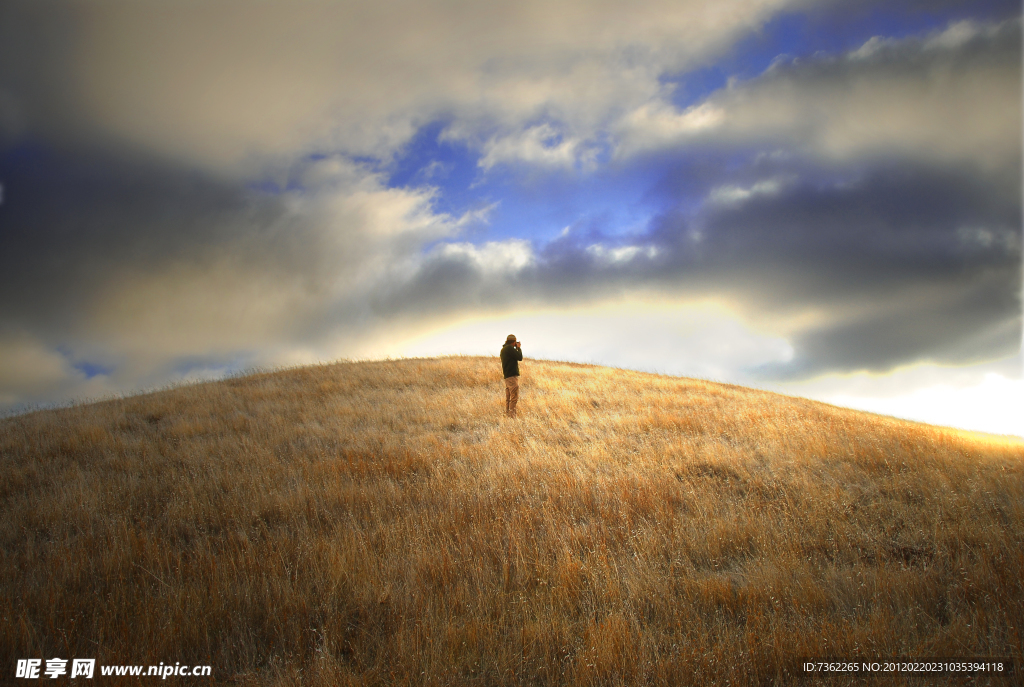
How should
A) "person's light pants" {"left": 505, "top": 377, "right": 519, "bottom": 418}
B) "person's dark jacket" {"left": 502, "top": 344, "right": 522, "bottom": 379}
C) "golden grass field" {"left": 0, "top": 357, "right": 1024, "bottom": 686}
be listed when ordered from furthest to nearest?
"person's dark jacket" {"left": 502, "top": 344, "right": 522, "bottom": 379}
"person's light pants" {"left": 505, "top": 377, "right": 519, "bottom": 418}
"golden grass field" {"left": 0, "top": 357, "right": 1024, "bottom": 686}

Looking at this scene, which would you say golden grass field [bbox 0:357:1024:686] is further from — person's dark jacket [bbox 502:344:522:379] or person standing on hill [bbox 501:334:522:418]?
person's dark jacket [bbox 502:344:522:379]

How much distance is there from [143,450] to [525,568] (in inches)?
358

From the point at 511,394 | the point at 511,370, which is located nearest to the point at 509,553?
the point at 511,394

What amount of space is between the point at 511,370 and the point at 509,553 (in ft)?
27.6

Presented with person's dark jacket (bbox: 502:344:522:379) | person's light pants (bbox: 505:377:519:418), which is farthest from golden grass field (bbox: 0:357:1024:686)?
person's dark jacket (bbox: 502:344:522:379)

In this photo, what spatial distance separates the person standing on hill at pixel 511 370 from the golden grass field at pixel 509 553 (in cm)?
216

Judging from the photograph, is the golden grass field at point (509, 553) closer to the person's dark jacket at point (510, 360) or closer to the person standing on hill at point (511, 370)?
the person standing on hill at point (511, 370)

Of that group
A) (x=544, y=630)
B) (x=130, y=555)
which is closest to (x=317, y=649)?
(x=544, y=630)

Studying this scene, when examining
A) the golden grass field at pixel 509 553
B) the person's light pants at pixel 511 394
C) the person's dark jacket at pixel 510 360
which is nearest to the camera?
the golden grass field at pixel 509 553

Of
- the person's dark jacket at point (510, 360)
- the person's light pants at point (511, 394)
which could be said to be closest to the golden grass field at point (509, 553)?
the person's light pants at point (511, 394)

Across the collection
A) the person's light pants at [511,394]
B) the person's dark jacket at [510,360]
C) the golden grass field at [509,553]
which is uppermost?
the person's dark jacket at [510,360]

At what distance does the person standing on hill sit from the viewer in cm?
1299

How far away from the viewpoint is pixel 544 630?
3840mm

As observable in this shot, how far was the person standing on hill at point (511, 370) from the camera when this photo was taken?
1299cm
